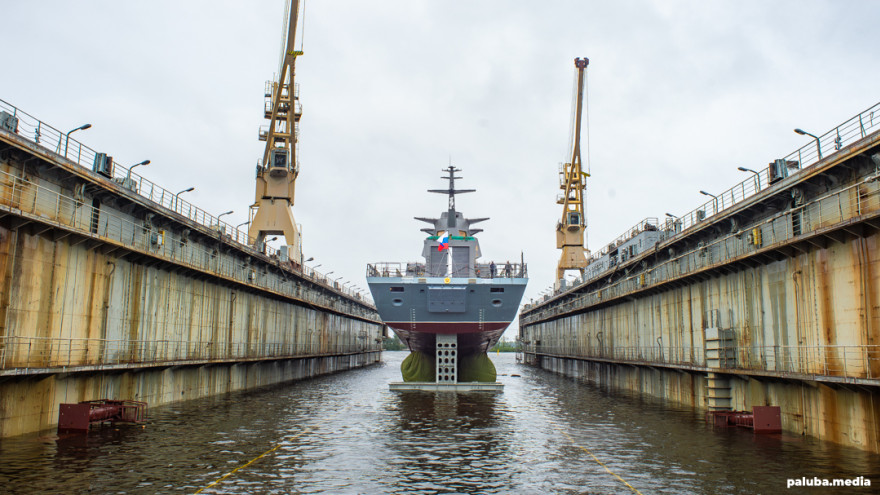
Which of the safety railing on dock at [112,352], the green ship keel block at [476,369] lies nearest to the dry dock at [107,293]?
the safety railing on dock at [112,352]

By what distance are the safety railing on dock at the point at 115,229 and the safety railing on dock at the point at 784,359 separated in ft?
81.5

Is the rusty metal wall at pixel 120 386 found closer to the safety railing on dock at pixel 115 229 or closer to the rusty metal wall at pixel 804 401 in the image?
the safety railing on dock at pixel 115 229

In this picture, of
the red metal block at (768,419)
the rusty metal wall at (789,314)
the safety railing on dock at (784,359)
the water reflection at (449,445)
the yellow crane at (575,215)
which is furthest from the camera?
the yellow crane at (575,215)

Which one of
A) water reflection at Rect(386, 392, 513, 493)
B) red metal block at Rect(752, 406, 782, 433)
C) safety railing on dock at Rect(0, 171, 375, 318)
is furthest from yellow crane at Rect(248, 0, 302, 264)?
red metal block at Rect(752, 406, 782, 433)

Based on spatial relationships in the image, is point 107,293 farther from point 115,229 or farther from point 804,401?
point 804,401

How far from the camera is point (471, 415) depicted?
87.7 ft

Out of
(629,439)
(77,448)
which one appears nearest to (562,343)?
(629,439)

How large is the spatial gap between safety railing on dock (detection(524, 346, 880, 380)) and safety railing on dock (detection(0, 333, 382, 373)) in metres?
24.2

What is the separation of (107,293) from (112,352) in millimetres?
2394

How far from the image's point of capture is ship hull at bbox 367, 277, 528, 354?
3731cm

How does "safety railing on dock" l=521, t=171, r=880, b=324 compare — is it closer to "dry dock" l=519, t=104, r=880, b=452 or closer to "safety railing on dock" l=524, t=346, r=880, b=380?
"dry dock" l=519, t=104, r=880, b=452

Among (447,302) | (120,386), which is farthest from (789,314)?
(120,386)

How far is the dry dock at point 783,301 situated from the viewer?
17.7m

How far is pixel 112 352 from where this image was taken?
80.0 ft
